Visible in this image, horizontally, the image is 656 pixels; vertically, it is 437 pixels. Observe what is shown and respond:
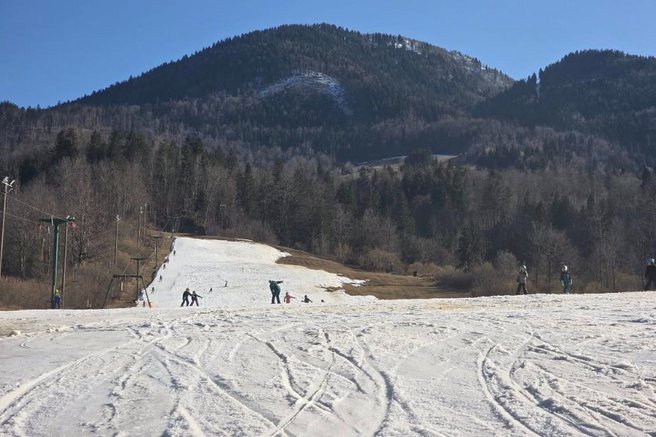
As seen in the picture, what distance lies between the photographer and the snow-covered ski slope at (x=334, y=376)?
698 centimetres

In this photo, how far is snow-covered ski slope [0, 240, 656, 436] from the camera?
698 centimetres

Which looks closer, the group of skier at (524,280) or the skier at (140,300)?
the group of skier at (524,280)

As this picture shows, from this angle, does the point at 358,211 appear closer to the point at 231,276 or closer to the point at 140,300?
the point at 231,276

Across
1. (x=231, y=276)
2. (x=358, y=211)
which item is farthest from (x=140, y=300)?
(x=358, y=211)

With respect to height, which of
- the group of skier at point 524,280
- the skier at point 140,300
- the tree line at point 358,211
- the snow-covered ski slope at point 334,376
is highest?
the tree line at point 358,211

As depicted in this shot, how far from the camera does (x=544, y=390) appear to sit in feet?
27.2

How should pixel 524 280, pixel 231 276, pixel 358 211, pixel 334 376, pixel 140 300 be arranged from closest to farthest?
pixel 334 376 < pixel 524 280 < pixel 140 300 < pixel 231 276 < pixel 358 211

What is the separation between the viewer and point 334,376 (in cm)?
940

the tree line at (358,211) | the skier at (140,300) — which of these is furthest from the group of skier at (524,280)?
the tree line at (358,211)

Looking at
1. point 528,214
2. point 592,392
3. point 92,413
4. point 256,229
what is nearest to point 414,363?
point 592,392

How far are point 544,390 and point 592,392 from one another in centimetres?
60

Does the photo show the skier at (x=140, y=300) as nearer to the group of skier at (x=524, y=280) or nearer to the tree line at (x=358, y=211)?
the tree line at (x=358, y=211)

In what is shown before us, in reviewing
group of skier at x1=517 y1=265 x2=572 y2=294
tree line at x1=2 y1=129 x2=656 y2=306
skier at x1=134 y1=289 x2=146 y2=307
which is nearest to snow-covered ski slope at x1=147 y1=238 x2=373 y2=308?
skier at x1=134 y1=289 x2=146 y2=307

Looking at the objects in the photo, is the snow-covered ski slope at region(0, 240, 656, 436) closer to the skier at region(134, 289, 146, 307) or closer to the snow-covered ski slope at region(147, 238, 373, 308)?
the skier at region(134, 289, 146, 307)
